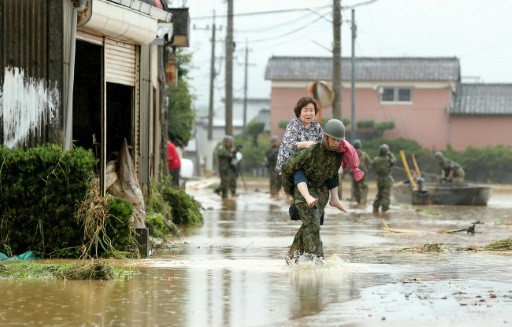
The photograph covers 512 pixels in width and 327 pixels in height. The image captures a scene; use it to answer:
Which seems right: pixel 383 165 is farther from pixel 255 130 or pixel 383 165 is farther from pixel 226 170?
pixel 255 130

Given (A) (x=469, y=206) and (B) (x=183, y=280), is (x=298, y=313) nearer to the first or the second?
(B) (x=183, y=280)

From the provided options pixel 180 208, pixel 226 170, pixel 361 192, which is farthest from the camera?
pixel 226 170

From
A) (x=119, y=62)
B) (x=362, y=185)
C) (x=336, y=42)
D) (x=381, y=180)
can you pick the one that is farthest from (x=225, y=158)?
(x=119, y=62)

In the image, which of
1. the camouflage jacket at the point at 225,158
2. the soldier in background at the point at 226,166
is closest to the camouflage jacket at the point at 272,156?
the soldier in background at the point at 226,166

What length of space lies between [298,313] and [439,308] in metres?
1.17

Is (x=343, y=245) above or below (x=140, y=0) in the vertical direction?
below

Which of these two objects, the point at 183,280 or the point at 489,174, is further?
the point at 489,174

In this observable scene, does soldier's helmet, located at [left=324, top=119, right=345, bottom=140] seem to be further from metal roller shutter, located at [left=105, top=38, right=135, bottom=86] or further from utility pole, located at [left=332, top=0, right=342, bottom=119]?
utility pole, located at [left=332, top=0, right=342, bottom=119]

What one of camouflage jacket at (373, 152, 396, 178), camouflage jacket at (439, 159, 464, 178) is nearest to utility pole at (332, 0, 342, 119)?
camouflage jacket at (439, 159, 464, 178)

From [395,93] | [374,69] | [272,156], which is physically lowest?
[272,156]

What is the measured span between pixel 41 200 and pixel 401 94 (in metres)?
59.3

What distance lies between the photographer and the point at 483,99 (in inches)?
2852

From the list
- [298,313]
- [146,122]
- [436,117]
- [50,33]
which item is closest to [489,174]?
[436,117]

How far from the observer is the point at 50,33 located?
580 inches
